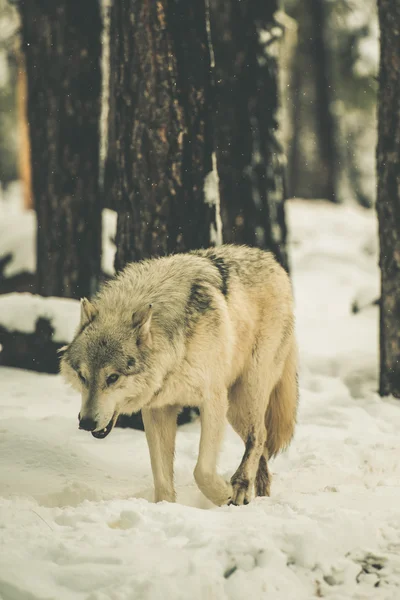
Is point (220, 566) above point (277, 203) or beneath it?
beneath

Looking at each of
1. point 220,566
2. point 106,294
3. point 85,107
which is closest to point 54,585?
point 220,566

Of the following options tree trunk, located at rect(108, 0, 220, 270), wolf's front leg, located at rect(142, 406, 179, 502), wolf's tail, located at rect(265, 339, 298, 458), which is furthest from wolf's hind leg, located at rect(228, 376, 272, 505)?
tree trunk, located at rect(108, 0, 220, 270)

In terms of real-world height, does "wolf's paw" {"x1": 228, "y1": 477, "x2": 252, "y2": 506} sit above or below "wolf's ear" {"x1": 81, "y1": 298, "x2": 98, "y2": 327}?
below

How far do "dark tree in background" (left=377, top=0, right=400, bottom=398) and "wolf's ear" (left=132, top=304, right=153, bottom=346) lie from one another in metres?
3.34

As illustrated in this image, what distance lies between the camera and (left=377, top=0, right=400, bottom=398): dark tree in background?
23.3 ft

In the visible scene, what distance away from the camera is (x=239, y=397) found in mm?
5535

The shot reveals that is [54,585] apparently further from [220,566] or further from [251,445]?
[251,445]

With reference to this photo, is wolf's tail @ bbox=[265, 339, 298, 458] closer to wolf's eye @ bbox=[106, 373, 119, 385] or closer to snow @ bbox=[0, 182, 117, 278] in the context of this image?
wolf's eye @ bbox=[106, 373, 119, 385]

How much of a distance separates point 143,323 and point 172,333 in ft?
0.76

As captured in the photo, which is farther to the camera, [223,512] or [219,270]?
[219,270]

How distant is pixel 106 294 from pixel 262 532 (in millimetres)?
1992

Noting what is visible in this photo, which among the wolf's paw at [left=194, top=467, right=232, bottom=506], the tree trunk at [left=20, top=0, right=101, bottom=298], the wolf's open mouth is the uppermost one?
the tree trunk at [left=20, top=0, right=101, bottom=298]

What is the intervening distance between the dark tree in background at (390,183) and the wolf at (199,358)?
1779mm

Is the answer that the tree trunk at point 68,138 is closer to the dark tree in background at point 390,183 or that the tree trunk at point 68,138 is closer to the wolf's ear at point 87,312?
the dark tree in background at point 390,183
